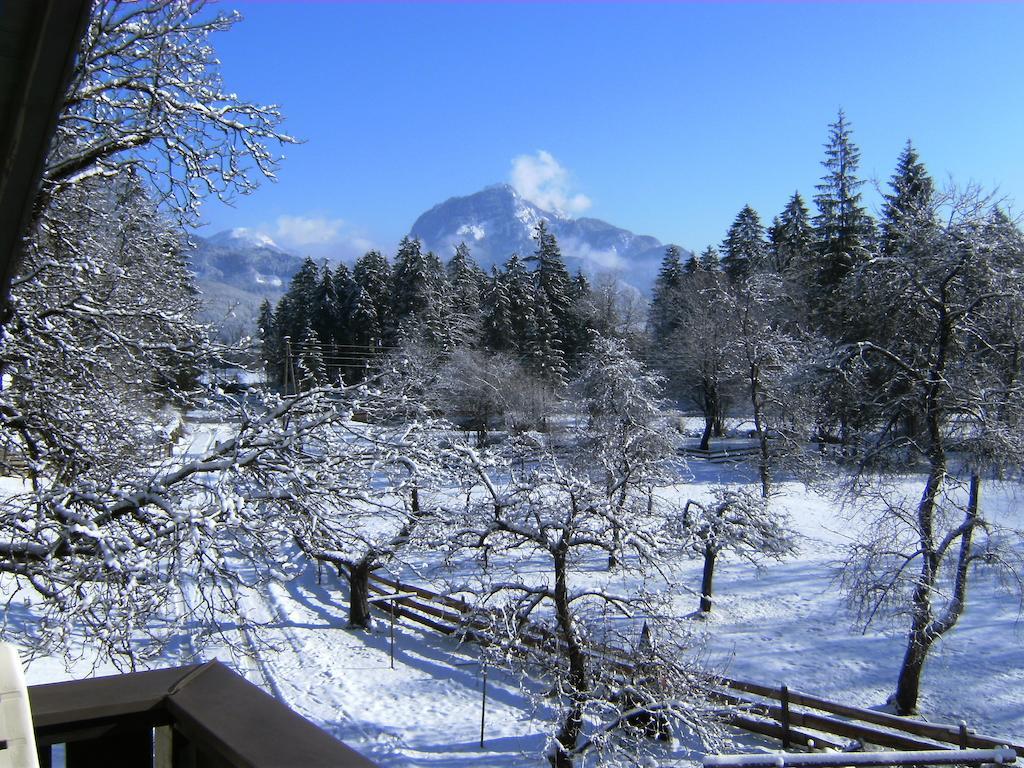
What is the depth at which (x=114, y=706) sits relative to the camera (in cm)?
152

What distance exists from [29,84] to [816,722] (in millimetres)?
14632

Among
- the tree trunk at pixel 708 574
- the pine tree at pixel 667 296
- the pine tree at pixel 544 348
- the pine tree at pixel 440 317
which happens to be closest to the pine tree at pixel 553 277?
the pine tree at pixel 544 348

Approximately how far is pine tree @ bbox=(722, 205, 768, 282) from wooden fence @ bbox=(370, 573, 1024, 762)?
117 ft

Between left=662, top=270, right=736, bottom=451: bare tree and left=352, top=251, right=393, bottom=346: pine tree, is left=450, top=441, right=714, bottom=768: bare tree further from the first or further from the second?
left=352, top=251, right=393, bottom=346: pine tree

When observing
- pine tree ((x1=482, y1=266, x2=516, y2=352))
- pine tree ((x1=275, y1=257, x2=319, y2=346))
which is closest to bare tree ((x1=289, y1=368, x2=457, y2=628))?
pine tree ((x1=482, y1=266, x2=516, y2=352))

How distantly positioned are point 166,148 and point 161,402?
3.77 m

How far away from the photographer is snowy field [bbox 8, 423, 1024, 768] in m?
12.6

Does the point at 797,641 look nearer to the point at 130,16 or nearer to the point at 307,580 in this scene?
the point at 307,580

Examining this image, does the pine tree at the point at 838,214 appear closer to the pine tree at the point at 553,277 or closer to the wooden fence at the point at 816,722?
the pine tree at the point at 553,277

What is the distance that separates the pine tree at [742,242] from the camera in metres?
46.9

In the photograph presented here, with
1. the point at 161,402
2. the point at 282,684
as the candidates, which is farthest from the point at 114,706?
the point at 282,684

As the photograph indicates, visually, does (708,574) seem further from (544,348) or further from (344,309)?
(344,309)

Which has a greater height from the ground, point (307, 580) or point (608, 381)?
point (608, 381)

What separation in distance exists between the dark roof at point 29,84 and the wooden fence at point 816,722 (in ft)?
34.4
